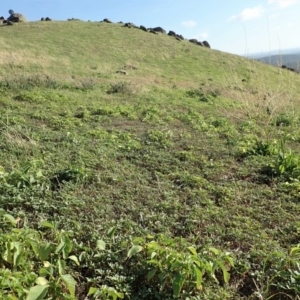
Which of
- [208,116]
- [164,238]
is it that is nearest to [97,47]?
[208,116]

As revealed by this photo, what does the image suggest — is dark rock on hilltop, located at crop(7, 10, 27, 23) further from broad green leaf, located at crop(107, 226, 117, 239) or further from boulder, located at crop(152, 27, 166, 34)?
broad green leaf, located at crop(107, 226, 117, 239)

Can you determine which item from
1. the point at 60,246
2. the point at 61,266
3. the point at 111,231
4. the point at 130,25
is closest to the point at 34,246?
the point at 60,246

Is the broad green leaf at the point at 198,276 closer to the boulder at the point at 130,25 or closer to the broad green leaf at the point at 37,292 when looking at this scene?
the broad green leaf at the point at 37,292

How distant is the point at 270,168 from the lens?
18.9 feet

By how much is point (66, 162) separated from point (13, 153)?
1.00 meters

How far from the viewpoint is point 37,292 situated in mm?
2596

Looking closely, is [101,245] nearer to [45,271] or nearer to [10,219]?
[45,271]

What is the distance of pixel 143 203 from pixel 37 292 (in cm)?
218

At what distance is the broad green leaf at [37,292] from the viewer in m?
2.56

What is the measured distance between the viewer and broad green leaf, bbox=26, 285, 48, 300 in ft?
8.39

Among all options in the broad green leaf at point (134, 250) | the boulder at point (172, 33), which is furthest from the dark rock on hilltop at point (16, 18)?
the broad green leaf at point (134, 250)

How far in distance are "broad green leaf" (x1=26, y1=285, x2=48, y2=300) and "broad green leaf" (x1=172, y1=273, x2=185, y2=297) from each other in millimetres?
997

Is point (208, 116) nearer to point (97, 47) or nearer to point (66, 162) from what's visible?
point (66, 162)

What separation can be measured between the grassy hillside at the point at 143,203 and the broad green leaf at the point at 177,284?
0.01 m
